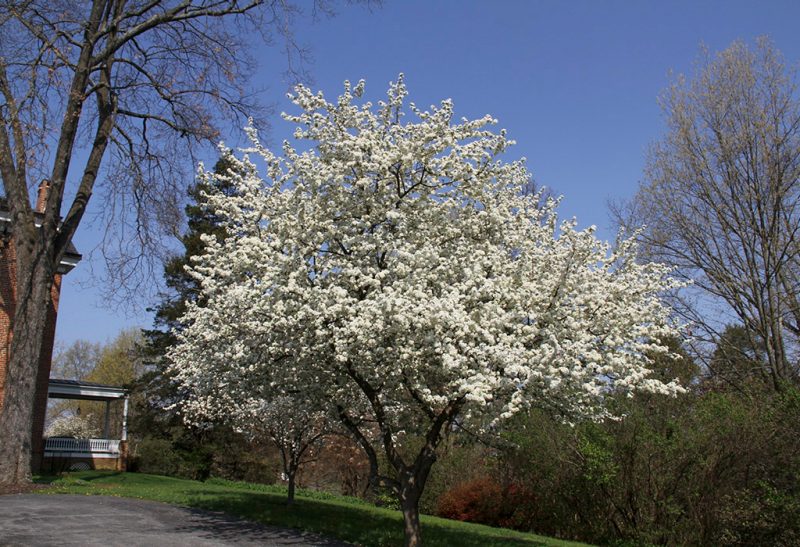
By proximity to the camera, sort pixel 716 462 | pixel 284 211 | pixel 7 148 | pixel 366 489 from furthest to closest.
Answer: pixel 366 489 → pixel 7 148 → pixel 716 462 → pixel 284 211

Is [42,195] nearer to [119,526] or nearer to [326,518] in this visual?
[326,518]

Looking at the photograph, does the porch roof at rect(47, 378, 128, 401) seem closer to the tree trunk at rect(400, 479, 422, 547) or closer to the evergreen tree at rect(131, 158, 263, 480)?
the evergreen tree at rect(131, 158, 263, 480)

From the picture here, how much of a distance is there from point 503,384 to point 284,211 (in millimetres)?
4065

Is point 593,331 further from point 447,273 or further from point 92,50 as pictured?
point 92,50

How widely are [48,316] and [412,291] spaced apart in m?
17.5

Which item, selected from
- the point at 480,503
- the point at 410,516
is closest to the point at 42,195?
the point at 480,503

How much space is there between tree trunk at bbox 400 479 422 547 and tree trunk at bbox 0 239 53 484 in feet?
27.6

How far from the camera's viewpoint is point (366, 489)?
950 inches

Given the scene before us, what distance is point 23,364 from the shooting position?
13.9 m

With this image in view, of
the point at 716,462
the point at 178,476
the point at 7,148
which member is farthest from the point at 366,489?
the point at 7,148

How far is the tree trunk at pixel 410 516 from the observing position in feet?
31.6

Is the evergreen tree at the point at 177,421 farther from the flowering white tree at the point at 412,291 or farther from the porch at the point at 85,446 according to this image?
the flowering white tree at the point at 412,291

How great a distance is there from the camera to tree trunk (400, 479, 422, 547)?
9641 millimetres

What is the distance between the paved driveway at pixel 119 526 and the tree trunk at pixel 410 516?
1.57m
